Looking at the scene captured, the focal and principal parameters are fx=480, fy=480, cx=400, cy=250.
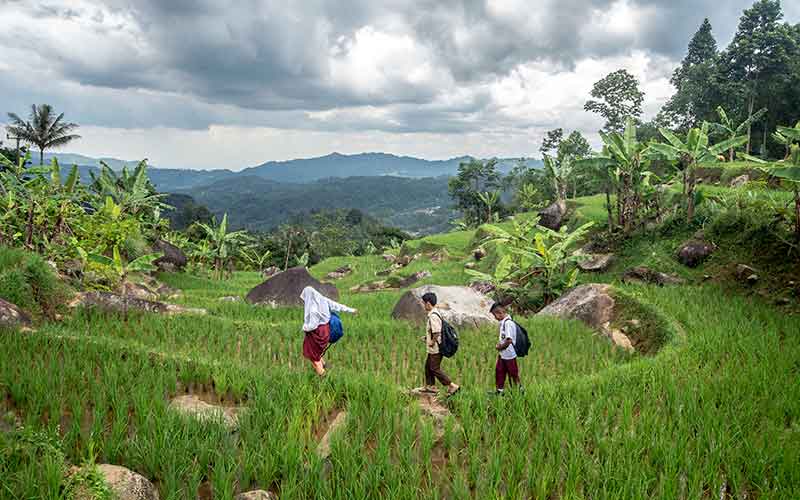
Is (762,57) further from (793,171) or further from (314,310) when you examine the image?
(314,310)

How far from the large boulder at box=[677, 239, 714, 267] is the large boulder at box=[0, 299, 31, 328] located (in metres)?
14.9

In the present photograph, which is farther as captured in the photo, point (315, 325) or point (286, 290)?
point (286, 290)

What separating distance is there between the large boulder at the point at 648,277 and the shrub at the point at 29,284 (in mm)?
13831

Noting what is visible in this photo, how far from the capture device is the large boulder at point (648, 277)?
482 inches

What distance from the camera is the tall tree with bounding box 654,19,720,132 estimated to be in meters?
36.3

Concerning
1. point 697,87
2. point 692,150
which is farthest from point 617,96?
point 692,150

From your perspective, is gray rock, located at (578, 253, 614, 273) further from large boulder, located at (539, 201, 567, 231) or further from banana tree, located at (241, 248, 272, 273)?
banana tree, located at (241, 248, 272, 273)

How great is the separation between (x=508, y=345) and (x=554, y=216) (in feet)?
66.8

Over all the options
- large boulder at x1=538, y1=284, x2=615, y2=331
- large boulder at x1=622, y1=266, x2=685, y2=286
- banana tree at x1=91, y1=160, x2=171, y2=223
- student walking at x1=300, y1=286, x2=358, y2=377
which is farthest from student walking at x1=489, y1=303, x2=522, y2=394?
banana tree at x1=91, y1=160, x2=171, y2=223

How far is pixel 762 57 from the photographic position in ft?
108

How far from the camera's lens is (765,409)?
546 cm

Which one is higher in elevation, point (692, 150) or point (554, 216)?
point (692, 150)

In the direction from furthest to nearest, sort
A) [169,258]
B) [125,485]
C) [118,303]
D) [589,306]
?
1. [169,258]
2. [118,303]
3. [589,306]
4. [125,485]

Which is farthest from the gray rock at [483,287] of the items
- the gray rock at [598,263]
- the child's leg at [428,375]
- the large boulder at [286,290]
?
the child's leg at [428,375]
